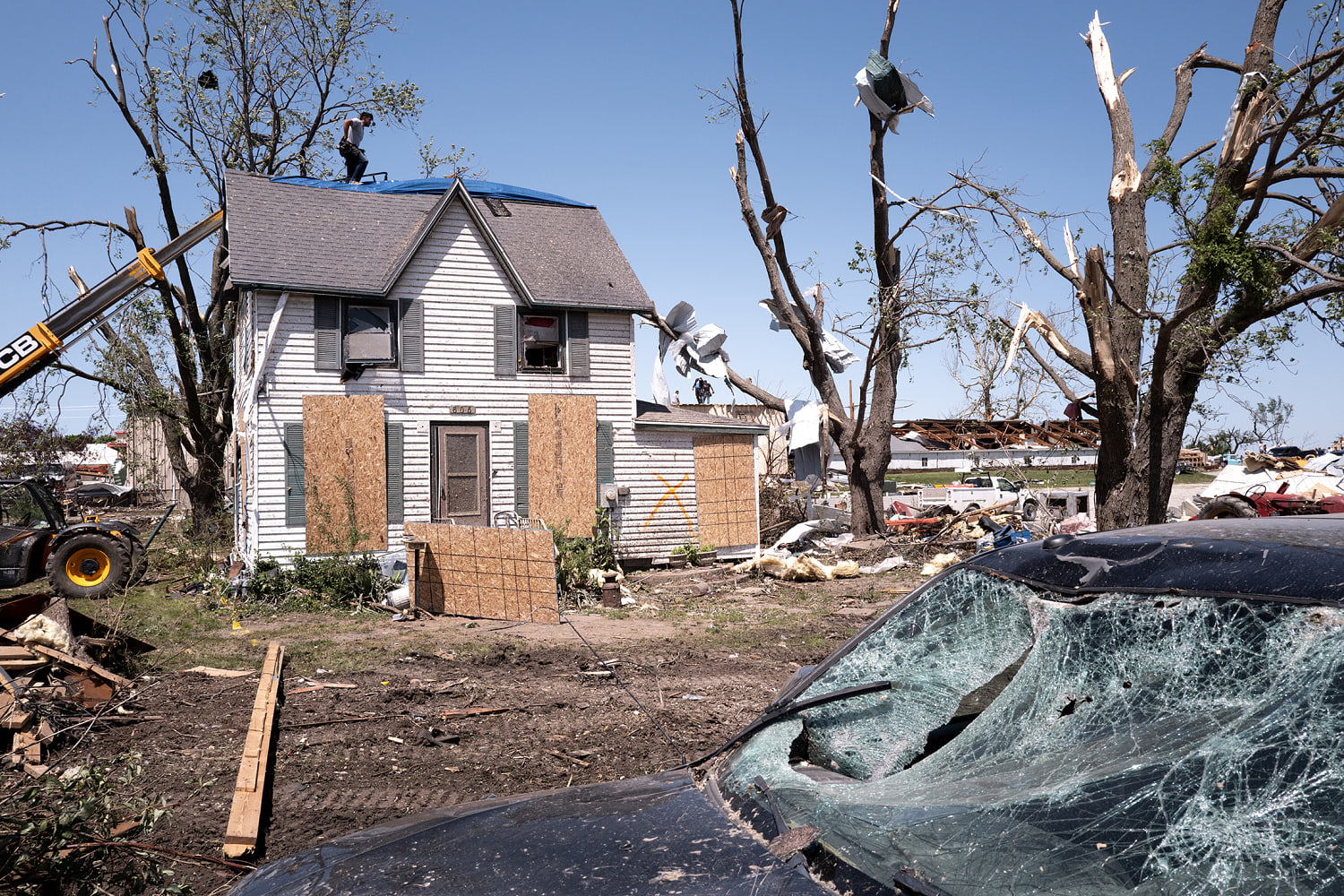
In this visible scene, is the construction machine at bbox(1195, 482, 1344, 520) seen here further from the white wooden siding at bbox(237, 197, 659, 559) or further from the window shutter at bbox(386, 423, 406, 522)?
the window shutter at bbox(386, 423, 406, 522)

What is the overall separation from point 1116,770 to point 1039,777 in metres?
0.18

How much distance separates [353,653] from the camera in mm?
9984

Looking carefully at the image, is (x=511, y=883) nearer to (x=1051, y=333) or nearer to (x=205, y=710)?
(x=205, y=710)

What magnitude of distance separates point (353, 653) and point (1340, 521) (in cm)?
952

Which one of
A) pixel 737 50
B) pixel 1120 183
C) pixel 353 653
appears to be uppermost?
pixel 737 50

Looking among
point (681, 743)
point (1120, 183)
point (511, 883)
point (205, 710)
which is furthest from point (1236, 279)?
point (205, 710)

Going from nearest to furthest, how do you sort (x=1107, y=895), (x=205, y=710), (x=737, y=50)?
(x=1107, y=895) → (x=205, y=710) → (x=737, y=50)

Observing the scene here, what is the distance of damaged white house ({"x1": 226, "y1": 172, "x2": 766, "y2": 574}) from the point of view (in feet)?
48.9

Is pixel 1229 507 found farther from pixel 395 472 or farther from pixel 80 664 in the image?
pixel 80 664

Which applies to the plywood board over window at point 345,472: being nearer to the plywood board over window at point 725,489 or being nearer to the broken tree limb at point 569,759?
the plywood board over window at point 725,489

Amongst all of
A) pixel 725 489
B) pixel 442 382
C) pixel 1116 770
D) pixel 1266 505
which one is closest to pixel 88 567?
pixel 442 382

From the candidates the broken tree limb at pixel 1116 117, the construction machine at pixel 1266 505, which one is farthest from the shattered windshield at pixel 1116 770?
the construction machine at pixel 1266 505

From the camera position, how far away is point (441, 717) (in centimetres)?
739

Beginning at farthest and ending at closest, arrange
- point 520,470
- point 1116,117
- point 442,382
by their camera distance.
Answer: point 520,470 < point 442,382 < point 1116,117
